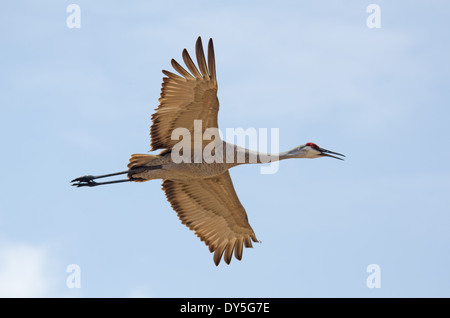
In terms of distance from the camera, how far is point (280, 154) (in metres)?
16.2

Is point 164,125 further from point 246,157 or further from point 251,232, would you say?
Answer: point 251,232

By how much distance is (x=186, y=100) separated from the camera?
1502 centimetres

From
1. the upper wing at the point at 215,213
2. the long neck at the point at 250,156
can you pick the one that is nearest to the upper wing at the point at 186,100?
the long neck at the point at 250,156

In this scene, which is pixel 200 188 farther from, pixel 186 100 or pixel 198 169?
pixel 186 100

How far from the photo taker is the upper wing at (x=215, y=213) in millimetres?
16578

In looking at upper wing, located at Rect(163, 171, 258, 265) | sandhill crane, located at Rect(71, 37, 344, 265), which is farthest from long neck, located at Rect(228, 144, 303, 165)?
upper wing, located at Rect(163, 171, 258, 265)

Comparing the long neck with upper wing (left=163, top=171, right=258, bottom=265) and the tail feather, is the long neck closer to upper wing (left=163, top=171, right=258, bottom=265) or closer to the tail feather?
upper wing (left=163, top=171, right=258, bottom=265)

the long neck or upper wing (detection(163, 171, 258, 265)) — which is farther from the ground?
the long neck

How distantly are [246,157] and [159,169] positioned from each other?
5.07 ft

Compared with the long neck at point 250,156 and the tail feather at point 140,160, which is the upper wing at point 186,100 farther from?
the long neck at point 250,156

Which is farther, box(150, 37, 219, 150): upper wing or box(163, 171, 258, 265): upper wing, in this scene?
box(163, 171, 258, 265): upper wing

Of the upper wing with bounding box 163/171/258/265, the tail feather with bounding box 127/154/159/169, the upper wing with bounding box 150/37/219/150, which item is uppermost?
the upper wing with bounding box 150/37/219/150

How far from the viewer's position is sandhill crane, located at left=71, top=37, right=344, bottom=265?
584 inches
